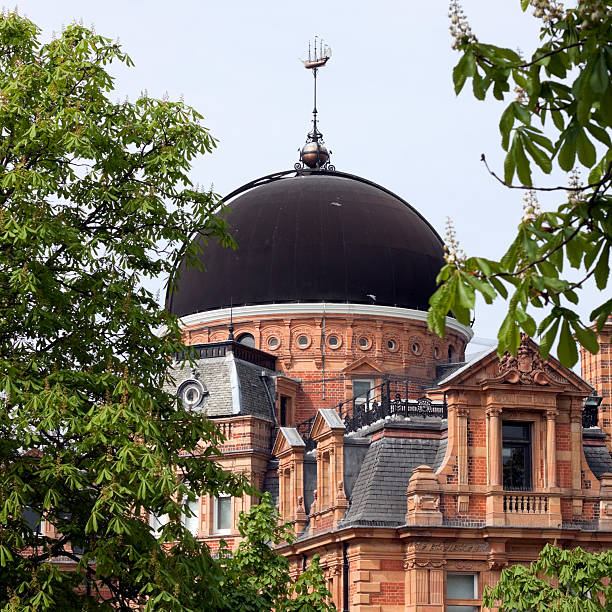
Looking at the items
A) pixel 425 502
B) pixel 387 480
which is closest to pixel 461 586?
pixel 425 502

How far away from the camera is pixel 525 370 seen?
38.8m

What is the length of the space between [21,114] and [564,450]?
22572mm

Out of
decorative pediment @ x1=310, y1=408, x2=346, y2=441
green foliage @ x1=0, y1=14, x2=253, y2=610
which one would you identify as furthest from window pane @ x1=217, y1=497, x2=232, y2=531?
green foliage @ x1=0, y1=14, x2=253, y2=610

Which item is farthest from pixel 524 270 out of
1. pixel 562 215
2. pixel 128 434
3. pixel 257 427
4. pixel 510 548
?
pixel 257 427

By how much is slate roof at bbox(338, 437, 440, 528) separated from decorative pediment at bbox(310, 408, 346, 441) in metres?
1.46

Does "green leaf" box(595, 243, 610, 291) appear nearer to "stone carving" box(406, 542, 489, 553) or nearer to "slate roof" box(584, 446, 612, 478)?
"stone carving" box(406, 542, 489, 553)

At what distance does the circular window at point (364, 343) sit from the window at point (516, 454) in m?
20.8

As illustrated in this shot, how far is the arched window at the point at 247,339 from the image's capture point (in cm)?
6024

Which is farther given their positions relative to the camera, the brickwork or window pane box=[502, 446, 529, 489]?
the brickwork

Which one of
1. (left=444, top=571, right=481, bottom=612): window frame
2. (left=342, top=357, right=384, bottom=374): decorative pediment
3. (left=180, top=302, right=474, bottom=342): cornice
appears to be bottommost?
(left=444, top=571, right=481, bottom=612): window frame

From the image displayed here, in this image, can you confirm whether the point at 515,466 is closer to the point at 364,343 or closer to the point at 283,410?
the point at 283,410

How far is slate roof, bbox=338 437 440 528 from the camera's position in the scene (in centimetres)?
3853

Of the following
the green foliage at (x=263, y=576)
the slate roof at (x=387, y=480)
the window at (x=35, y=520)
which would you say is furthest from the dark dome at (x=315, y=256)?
the green foliage at (x=263, y=576)

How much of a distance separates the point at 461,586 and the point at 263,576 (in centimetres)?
1111
